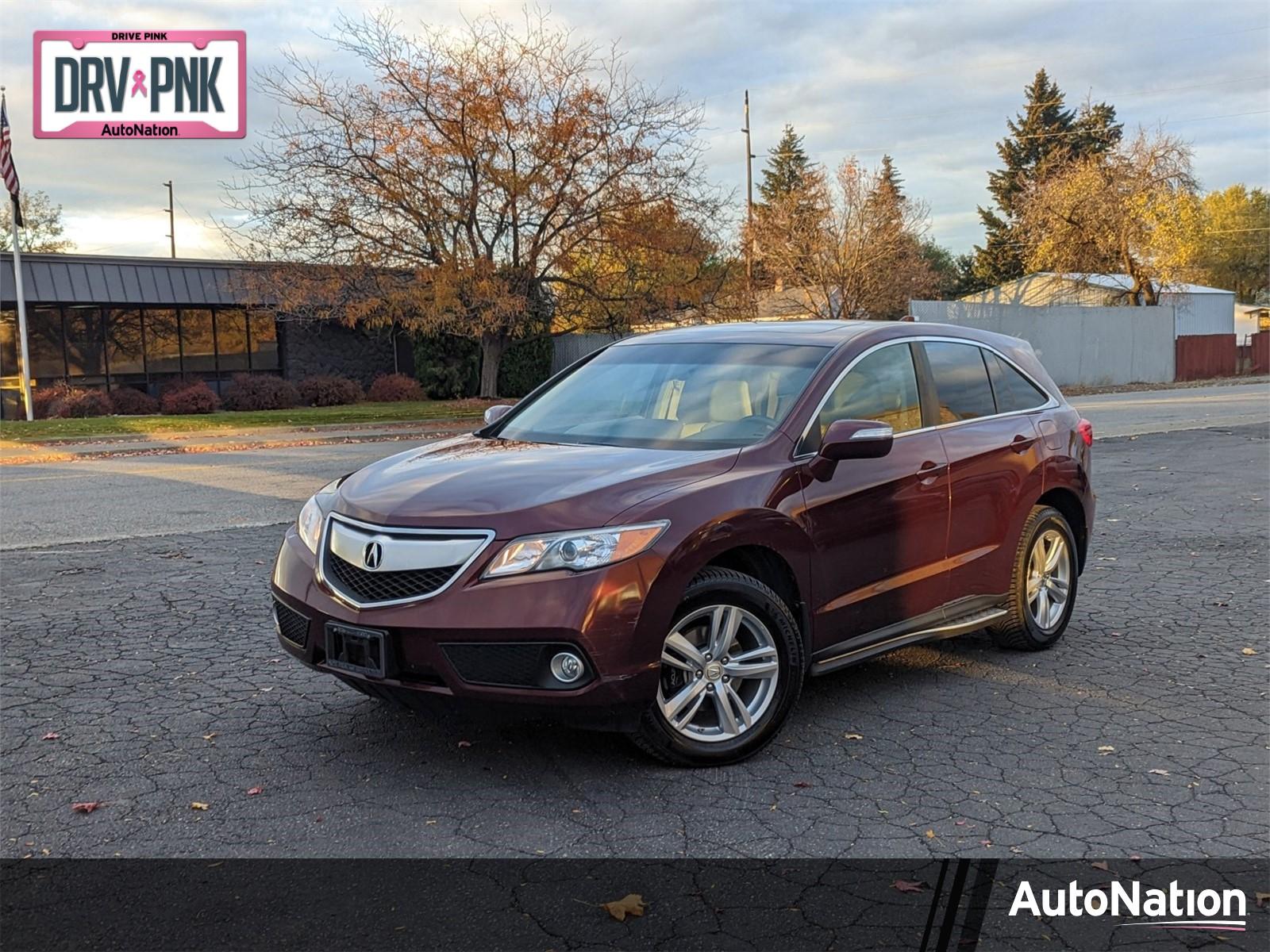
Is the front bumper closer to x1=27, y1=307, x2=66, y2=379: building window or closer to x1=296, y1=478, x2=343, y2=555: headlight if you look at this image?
x1=296, y1=478, x2=343, y2=555: headlight

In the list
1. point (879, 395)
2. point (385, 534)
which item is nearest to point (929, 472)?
point (879, 395)

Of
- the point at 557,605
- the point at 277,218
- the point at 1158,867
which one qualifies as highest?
the point at 277,218

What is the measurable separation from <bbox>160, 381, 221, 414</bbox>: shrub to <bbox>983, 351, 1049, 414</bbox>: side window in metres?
25.6

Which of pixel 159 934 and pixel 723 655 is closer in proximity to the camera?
pixel 159 934

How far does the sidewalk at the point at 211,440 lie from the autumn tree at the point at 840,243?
1904 centimetres

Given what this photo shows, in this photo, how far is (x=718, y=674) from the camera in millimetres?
4398

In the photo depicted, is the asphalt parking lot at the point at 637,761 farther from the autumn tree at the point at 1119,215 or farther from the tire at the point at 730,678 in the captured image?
the autumn tree at the point at 1119,215

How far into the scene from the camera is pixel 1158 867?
3562mm

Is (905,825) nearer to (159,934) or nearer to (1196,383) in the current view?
(159,934)

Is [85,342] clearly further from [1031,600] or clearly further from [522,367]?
[1031,600]

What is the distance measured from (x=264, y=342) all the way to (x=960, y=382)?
2990cm

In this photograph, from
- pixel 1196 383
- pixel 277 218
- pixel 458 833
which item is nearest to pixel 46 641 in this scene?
pixel 458 833

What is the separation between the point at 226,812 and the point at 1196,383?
42.7 meters

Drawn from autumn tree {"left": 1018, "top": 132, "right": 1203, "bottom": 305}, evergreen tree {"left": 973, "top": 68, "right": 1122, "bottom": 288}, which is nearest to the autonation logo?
autumn tree {"left": 1018, "top": 132, "right": 1203, "bottom": 305}
